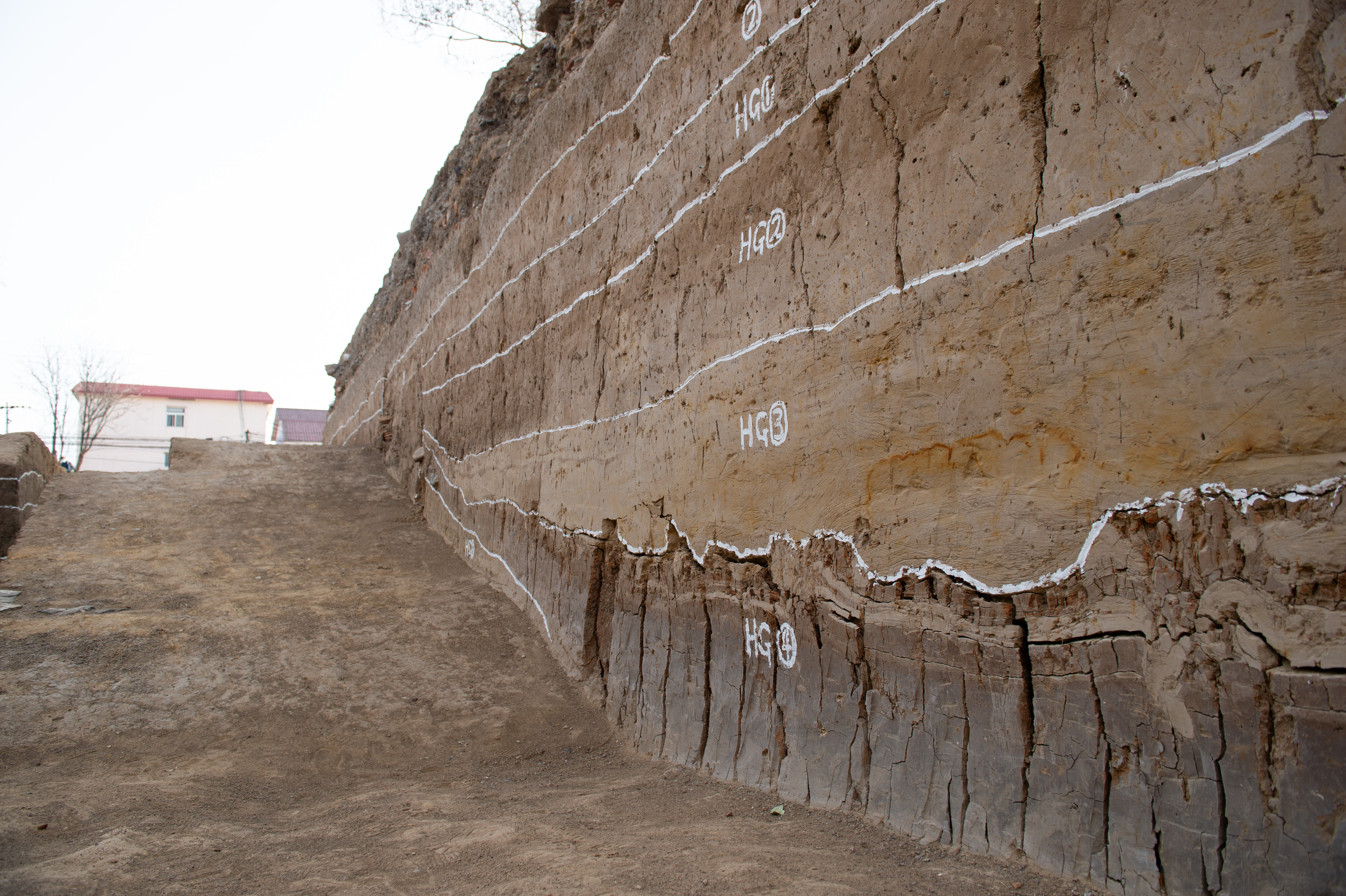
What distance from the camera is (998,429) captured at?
1931 mm

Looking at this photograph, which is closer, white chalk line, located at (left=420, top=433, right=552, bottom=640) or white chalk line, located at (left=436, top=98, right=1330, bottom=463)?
white chalk line, located at (left=436, top=98, right=1330, bottom=463)

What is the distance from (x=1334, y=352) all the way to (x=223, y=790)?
12.1 feet

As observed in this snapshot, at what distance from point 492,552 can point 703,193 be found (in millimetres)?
3196

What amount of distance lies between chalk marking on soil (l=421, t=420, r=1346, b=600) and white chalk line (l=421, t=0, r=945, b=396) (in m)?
1.35

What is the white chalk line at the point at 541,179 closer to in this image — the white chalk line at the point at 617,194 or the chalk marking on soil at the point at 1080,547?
the white chalk line at the point at 617,194

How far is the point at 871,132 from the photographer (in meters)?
2.43

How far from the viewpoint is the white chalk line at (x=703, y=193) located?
8.01ft

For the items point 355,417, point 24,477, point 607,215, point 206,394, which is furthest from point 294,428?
point 607,215

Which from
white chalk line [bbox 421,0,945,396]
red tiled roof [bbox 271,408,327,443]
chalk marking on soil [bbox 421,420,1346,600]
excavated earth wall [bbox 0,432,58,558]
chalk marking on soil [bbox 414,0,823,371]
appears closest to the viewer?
chalk marking on soil [bbox 421,420,1346,600]

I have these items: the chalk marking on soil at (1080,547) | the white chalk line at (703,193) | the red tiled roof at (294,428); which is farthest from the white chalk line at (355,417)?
the red tiled roof at (294,428)

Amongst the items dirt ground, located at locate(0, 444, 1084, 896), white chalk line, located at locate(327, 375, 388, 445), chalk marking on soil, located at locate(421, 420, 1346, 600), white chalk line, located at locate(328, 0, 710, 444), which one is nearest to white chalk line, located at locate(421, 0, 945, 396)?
white chalk line, located at locate(328, 0, 710, 444)

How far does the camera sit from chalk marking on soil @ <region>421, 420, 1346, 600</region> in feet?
4.57

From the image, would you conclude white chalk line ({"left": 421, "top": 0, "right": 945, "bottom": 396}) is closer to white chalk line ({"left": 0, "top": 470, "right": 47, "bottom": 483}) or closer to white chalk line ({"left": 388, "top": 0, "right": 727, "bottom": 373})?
white chalk line ({"left": 388, "top": 0, "right": 727, "bottom": 373})

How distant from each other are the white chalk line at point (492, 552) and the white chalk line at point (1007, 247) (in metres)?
1.61
